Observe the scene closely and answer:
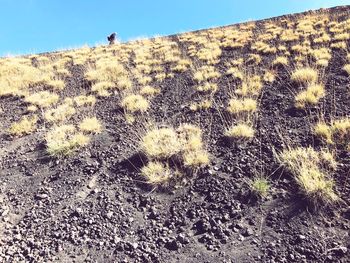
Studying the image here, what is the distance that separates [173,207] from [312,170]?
2.30 m

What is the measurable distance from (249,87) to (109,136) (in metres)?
4.37

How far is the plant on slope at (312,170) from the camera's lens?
524 centimetres

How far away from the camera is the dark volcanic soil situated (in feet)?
15.9

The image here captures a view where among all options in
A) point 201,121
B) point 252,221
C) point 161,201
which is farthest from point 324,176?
point 201,121

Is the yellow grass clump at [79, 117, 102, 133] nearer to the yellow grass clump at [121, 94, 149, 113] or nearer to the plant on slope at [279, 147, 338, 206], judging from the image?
the yellow grass clump at [121, 94, 149, 113]

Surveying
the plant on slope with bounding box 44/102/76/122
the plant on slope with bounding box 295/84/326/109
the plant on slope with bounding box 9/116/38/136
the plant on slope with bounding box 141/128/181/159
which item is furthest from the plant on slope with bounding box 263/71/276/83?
the plant on slope with bounding box 9/116/38/136

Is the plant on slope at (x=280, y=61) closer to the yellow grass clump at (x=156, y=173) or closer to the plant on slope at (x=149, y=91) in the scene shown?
the plant on slope at (x=149, y=91)

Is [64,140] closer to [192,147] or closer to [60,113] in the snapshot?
[60,113]

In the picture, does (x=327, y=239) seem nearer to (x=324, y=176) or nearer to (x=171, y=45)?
(x=324, y=176)

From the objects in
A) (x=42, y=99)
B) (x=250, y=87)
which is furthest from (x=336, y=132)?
(x=42, y=99)

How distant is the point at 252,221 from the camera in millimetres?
5207

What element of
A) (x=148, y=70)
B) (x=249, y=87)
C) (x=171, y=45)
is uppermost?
(x=171, y=45)

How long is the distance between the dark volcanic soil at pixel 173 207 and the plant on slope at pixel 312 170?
15cm

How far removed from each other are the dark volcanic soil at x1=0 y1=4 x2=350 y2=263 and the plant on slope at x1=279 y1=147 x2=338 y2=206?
0.15m
